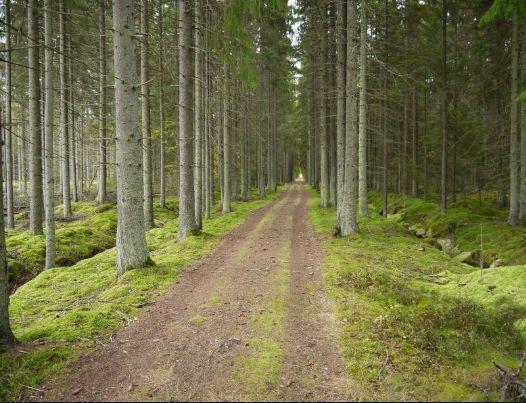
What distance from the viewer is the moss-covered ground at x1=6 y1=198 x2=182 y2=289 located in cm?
1174

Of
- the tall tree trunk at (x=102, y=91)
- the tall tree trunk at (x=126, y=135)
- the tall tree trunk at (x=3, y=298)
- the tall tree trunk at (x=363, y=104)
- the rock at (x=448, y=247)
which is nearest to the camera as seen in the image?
the tall tree trunk at (x=3, y=298)

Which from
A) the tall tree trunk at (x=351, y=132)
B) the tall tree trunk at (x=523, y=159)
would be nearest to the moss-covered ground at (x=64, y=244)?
the tall tree trunk at (x=351, y=132)

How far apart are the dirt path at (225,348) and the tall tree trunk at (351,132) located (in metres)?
5.68

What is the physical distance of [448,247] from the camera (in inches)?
558

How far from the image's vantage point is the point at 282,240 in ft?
44.0

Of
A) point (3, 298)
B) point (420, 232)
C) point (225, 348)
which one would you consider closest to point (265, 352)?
point (225, 348)

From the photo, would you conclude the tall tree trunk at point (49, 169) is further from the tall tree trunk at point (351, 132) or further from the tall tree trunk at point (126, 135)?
the tall tree trunk at point (351, 132)

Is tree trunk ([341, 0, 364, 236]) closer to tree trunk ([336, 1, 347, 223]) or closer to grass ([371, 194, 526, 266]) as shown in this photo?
tree trunk ([336, 1, 347, 223])

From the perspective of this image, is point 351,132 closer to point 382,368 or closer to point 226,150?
point 226,150

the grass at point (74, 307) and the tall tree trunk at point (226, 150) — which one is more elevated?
the tall tree trunk at point (226, 150)

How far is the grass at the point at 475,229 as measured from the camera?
11641 millimetres

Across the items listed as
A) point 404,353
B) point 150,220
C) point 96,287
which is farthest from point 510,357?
point 150,220

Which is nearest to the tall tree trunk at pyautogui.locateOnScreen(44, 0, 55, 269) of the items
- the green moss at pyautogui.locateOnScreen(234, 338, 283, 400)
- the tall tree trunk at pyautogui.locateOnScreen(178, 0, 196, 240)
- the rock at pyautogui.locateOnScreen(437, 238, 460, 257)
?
the tall tree trunk at pyautogui.locateOnScreen(178, 0, 196, 240)

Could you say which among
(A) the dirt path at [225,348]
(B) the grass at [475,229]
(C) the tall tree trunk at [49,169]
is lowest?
(A) the dirt path at [225,348]
